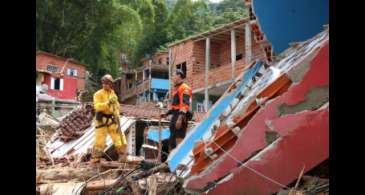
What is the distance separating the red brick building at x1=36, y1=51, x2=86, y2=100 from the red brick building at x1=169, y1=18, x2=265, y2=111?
9.58m

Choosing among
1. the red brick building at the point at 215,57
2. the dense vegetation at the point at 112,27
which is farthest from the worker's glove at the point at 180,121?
the dense vegetation at the point at 112,27

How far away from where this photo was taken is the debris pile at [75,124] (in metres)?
11.9

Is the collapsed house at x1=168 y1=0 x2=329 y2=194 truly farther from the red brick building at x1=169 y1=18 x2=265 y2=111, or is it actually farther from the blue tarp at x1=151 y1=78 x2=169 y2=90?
the blue tarp at x1=151 y1=78 x2=169 y2=90

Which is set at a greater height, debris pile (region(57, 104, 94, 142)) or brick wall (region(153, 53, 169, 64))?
brick wall (region(153, 53, 169, 64))

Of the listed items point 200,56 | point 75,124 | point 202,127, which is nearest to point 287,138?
point 202,127

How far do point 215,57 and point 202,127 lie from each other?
65.6 ft

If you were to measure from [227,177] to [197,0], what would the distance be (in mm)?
35446

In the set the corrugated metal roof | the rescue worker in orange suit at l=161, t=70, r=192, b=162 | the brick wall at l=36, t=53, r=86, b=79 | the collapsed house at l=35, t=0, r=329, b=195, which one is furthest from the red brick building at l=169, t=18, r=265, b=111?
the collapsed house at l=35, t=0, r=329, b=195

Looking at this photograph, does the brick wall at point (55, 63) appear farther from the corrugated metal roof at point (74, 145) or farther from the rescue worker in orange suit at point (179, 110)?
the rescue worker in orange suit at point (179, 110)

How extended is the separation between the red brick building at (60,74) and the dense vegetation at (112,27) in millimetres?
2092

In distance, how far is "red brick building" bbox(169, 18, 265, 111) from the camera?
71.6ft

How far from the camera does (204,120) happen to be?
7043 millimetres
